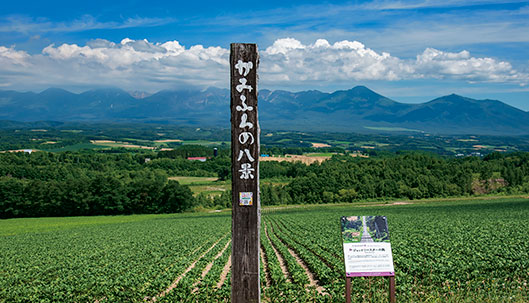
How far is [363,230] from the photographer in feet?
25.6

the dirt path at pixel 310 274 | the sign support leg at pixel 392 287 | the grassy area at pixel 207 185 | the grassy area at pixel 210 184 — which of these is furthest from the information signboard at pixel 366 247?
the grassy area at pixel 210 184

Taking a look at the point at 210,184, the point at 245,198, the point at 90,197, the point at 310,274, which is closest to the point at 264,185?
the point at 210,184

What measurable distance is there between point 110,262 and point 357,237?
1487cm

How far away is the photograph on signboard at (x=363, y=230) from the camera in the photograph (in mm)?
7797

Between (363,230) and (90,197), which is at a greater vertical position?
(363,230)

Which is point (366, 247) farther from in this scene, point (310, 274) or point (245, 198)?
point (310, 274)

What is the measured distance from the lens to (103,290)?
12703mm

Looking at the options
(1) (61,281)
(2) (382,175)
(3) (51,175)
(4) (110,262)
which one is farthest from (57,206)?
(2) (382,175)

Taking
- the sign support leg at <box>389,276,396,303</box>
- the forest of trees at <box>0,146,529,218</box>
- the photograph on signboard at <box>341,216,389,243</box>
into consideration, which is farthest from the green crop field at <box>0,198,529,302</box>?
the forest of trees at <box>0,146,529,218</box>

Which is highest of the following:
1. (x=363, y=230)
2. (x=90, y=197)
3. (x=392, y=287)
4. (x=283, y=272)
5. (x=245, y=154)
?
(x=245, y=154)

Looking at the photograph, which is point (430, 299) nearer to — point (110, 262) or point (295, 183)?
point (110, 262)

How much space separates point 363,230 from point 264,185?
2949 inches

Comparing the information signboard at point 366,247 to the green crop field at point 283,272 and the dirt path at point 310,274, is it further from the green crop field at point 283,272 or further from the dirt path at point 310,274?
the dirt path at point 310,274

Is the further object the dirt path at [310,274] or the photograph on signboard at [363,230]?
the dirt path at [310,274]
